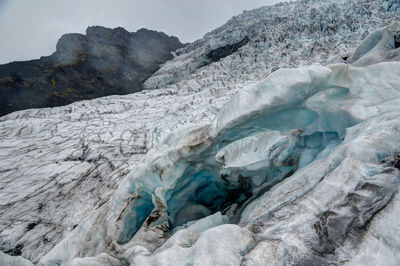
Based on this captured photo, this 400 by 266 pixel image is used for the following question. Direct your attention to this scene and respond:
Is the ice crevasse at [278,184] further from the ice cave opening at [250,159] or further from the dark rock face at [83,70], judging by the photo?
the dark rock face at [83,70]

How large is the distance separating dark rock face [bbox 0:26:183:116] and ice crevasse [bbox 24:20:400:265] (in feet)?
104

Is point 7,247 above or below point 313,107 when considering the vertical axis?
below

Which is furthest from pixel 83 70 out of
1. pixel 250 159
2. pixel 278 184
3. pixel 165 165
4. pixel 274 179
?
pixel 278 184

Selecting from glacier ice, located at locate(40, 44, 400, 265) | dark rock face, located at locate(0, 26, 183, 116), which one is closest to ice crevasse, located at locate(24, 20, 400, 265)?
glacier ice, located at locate(40, 44, 400, 265)

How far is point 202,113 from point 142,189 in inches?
416

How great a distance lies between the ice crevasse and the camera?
6.95ft

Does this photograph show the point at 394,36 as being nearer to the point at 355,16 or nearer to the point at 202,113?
the point at 202,113

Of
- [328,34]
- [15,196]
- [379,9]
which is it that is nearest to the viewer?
[15,196]

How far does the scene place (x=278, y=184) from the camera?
433 cm

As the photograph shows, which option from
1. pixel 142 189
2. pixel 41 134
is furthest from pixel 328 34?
pixel 41 134

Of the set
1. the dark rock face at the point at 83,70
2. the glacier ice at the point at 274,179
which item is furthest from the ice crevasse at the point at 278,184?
the dark rock face at the point at 83,70

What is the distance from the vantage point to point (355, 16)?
23.0 meters

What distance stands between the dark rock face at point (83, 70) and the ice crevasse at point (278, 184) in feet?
104

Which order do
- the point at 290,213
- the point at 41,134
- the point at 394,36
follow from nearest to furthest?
the point at 290,213, the point at 394,36, the point at 41,134
